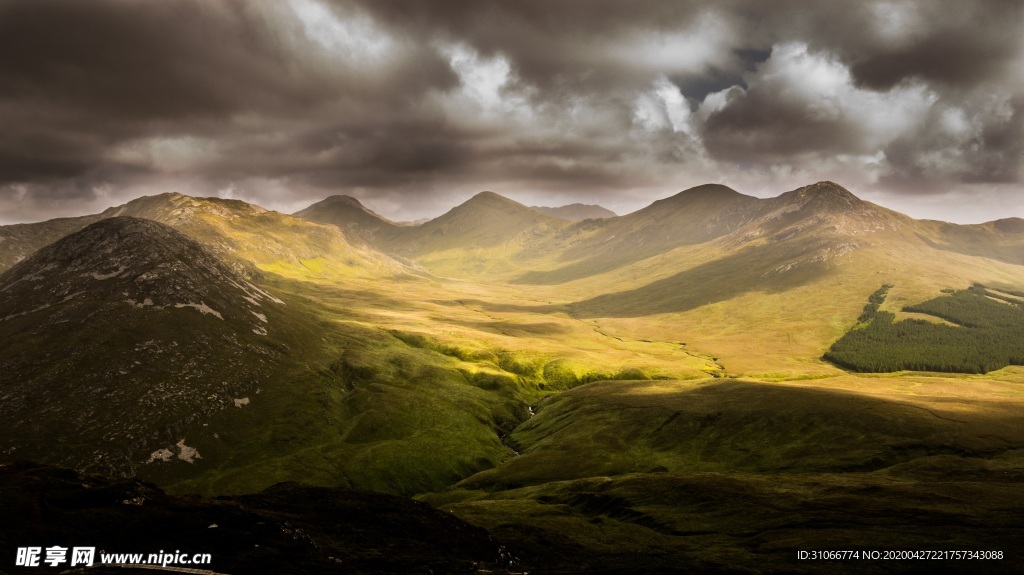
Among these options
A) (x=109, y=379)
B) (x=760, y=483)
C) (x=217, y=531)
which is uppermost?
(x=217, y=531)

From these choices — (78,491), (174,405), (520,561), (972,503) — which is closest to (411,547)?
(520,561)

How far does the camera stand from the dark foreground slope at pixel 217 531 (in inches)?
1604

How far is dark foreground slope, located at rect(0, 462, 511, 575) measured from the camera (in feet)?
134

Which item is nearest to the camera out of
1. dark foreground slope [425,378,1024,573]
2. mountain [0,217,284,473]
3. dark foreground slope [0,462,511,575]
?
dark foreground slope [0,462,511,575]

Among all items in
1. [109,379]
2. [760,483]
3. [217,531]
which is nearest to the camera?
[217,531]

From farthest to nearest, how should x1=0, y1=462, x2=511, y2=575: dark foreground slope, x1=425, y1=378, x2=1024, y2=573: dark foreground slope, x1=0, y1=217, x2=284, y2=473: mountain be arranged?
x1=0, y1=217, x2=284, y2=473: mountain < x1=425, y1=378, x2=1024, y2=573: dark foreground slope < x1=0, y1=462, x2=511, y2=575: dark foreground slope

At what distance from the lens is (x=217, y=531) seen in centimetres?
4606

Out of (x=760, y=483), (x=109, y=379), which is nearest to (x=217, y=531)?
(x=760, y=483)

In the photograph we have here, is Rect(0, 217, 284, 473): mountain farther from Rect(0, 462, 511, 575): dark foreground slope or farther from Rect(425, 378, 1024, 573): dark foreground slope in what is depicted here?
Rect(0, 462, 511, 575): dark foreground slope

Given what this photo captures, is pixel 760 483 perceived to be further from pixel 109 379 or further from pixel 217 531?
pixel 109 379

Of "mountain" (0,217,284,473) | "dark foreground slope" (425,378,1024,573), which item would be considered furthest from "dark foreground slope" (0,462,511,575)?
"mountain" (0,217,284,473)

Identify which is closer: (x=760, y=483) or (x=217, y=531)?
(x=217, y=531)

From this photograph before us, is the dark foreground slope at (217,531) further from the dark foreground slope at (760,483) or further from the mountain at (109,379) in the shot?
the mountain at (109,379)

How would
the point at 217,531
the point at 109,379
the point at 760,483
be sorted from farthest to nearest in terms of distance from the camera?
1. the point at 109,379
2. the point at 760,483
3. the point at 217,531
